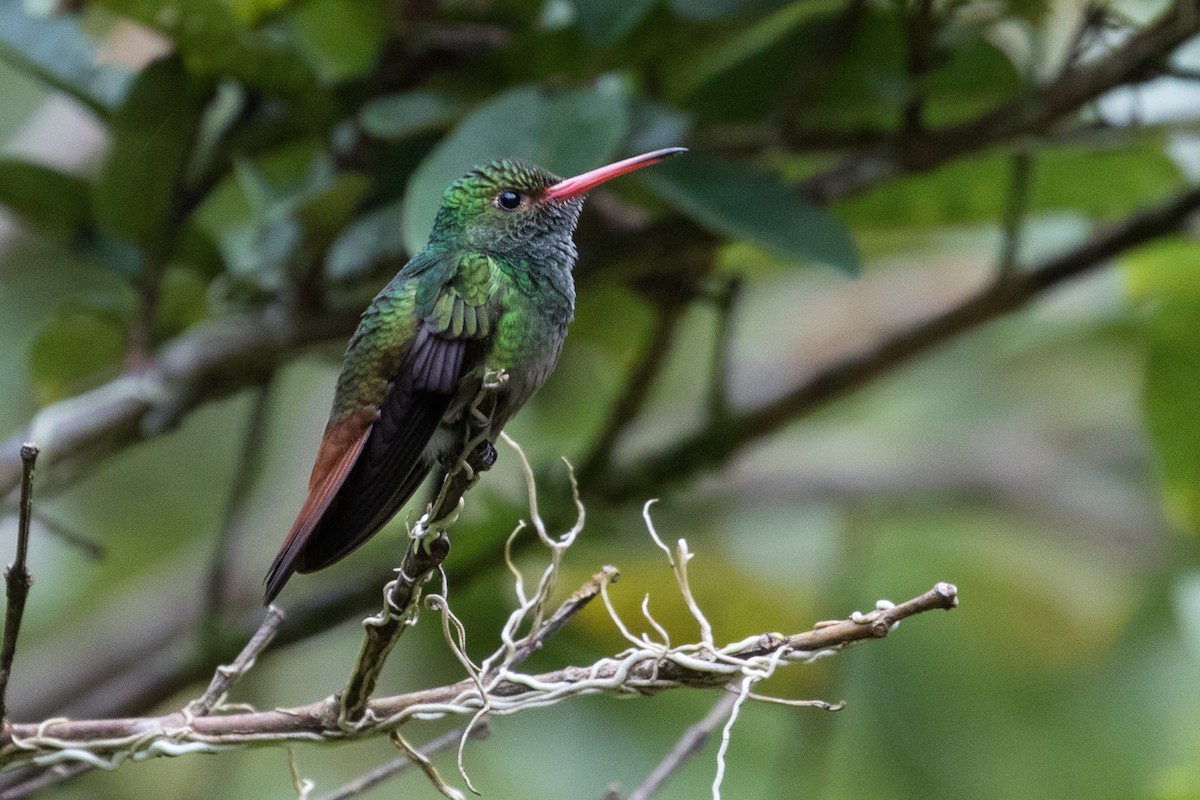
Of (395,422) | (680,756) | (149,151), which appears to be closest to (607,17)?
(149,151)

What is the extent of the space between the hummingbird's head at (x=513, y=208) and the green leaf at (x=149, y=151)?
0.77m

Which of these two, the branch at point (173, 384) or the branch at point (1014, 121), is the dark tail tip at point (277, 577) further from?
the branch at point (1014, 121)

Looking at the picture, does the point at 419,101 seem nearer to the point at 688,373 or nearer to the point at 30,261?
the point at 30,261

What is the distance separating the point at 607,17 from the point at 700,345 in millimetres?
2182

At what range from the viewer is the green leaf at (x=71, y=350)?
2.53 metres

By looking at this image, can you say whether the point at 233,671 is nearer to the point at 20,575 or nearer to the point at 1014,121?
the point at 20,575

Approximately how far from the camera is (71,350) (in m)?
2.56

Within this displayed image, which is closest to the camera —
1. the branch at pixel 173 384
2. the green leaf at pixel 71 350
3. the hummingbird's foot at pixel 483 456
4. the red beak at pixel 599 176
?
the hummingbird's foot at pixel 483 456

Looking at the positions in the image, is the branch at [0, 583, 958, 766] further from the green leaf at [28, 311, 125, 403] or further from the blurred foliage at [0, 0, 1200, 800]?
the green leaf at [28, 311, 125, 403]

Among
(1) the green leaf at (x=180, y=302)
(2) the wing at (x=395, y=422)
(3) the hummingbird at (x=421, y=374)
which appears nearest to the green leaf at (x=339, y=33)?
(1) the green leaf at (x=180, y=302)

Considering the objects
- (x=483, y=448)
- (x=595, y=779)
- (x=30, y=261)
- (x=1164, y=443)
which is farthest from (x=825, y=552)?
(x=483, y=448)

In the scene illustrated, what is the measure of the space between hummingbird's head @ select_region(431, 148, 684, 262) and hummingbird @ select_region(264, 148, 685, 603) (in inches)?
2.5

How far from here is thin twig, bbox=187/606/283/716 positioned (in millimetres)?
1348

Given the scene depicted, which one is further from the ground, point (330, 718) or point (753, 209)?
point (753, 209)
